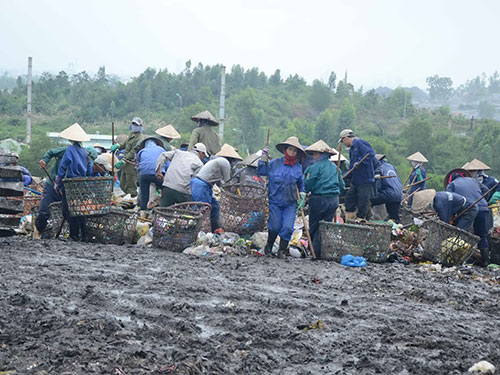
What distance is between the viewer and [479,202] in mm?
8547

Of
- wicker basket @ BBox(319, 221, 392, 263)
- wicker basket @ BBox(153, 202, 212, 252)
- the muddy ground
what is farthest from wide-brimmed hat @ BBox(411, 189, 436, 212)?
wicker basket @ BBox(153, 202, 212, 252)

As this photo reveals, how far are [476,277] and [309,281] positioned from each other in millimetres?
2427

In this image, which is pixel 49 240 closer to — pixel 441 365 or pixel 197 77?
pixel 441 365

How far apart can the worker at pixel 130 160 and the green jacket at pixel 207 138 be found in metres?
0.99

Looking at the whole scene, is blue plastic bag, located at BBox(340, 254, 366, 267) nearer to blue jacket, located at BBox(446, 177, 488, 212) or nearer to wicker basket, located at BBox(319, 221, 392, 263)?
wicker basket, located at BBox(319, 221, 392, 263)

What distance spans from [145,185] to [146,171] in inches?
11.5

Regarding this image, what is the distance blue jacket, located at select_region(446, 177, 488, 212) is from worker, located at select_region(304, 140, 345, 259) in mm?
1744

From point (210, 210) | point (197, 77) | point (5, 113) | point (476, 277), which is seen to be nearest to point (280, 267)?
point (210, 210)

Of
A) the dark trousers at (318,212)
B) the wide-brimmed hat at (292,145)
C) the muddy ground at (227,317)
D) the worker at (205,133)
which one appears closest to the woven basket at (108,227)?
the muddy ground at (227,317)

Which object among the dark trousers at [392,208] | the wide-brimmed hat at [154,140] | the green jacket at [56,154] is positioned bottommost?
the dark trousers at [392,208]

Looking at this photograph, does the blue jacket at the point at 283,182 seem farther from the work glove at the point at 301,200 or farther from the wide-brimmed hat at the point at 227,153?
the wide-brimmed hat at the point at 227,153

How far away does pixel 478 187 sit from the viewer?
28.3 feet

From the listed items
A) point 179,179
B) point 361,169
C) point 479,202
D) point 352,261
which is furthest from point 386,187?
point 179,179

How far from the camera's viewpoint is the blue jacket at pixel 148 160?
9.37 meters
